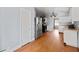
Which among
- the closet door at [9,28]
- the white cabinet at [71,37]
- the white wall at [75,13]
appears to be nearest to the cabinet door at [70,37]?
the white cabinet at [71,37]

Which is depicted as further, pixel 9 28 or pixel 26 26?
pixel 26 26

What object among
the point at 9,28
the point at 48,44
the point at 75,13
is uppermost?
the point at 75,13

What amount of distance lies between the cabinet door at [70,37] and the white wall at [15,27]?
0.45 metres

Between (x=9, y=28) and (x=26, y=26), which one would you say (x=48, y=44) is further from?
(x=9, y=28)

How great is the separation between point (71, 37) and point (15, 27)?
735 mm

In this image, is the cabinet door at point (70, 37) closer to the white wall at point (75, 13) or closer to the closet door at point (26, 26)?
the white wall at point (75, 13)

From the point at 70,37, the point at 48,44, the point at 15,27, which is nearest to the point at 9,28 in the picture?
the point at 15,27

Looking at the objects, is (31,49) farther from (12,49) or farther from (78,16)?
(78,16)

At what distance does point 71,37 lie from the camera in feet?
4.44

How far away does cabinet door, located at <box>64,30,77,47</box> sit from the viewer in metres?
1.33

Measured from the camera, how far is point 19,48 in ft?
4.11

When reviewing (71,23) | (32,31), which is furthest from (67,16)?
(32,31)

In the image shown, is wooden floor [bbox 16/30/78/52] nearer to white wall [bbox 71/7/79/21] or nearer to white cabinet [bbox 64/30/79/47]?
white cabinet [bbox 64/30/79/47]
